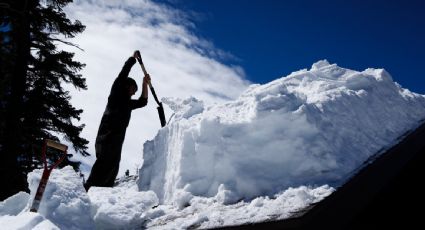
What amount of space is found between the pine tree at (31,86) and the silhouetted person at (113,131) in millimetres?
6038

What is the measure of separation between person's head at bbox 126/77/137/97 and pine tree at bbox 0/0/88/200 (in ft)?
20.1

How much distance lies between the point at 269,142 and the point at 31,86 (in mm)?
11808

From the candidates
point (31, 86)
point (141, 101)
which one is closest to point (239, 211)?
point (141, 101)

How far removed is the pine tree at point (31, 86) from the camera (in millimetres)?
10852

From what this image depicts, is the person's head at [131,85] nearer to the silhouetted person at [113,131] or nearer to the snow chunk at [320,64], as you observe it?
the silhouetted person at [113,131]

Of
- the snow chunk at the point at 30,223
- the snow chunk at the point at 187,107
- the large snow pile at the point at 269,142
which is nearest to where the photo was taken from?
the snow chunk at the point at 30,223

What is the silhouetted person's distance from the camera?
5.20m

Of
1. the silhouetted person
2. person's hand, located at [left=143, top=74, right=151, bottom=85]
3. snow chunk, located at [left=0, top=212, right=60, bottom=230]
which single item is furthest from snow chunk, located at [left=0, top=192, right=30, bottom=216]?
person's hand, located at [left=143, top=74, right=151, bottom=85]

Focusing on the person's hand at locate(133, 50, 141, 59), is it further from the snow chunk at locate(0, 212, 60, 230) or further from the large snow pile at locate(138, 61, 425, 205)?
the snow chunk at locate(0, 212, 60, 230)

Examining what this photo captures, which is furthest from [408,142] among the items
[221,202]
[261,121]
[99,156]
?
[99,156]

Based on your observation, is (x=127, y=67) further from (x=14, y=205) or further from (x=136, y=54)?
(x=14, y=205)

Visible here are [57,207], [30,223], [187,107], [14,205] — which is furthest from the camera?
[187,107]

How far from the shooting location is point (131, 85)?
5.75m

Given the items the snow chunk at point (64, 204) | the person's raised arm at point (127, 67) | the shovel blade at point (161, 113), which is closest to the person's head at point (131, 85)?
the person's raised arm at point (127, 67)
